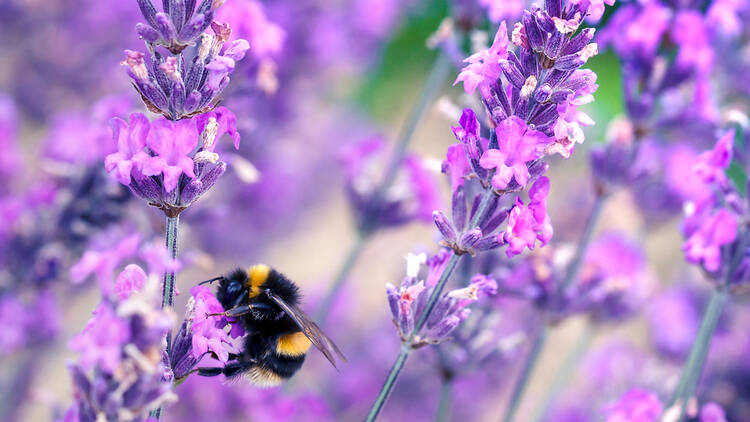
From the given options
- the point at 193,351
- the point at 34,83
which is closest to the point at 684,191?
the point at 193,351

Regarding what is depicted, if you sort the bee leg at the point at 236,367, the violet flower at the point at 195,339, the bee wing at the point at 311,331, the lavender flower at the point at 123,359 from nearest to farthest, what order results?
the lavender flower at the point at 123,359, the violet flower at the point at 195,339, the bee wing at the point at 311,331, the bee leg at the point at 236,367

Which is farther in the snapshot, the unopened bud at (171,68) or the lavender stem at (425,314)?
the lavender stem at (425,314)

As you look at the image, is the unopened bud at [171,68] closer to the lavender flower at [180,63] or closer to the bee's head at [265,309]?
the lavender flower at [180,63]

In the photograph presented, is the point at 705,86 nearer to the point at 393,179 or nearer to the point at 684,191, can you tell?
the point at 684,191

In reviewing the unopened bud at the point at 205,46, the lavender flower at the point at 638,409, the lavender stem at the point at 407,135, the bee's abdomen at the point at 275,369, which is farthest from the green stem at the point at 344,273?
the unopened bud at the point at 205,46

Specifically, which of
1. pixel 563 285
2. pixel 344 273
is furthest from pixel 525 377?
pixel 344 273

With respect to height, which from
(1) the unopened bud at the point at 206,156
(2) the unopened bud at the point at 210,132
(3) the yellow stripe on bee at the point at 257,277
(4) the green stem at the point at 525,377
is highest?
(2) the unopened bud at the point at 210,132

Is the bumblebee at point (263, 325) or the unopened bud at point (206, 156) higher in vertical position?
the unopened bud at point (206, 156)

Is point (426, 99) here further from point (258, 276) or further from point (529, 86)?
point (529, 86)
